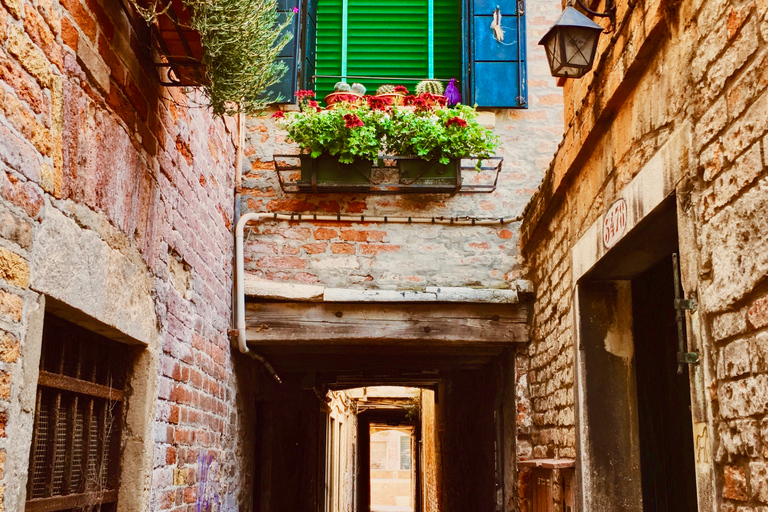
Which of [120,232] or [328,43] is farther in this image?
[328,43]

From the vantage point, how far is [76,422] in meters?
2.67

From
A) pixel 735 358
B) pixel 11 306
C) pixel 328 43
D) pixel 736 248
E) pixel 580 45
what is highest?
pixel 328 43

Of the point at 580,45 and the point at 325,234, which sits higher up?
the point at 580,45

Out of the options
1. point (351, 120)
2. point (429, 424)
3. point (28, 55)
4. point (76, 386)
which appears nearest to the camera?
point (28, 55)

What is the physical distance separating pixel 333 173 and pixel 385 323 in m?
A: 1.03

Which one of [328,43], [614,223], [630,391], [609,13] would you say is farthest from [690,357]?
[328,43]

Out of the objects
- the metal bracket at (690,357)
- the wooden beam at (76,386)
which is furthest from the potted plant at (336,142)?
the metal bracket at (690,357)

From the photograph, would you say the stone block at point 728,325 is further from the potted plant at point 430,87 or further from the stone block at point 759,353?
the potted plant at point 430,87

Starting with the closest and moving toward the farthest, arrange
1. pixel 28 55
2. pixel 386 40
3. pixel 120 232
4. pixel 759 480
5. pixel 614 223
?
pixel 759 480, pixel 28 55, pixel 120 232, pixel 614 223, pixel 386 40

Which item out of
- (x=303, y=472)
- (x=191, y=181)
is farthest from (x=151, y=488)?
(x=303, y=472)

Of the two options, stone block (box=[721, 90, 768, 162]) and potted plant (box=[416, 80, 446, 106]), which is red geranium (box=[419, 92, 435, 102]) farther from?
stone block (box=[721, 90, 768, 162])

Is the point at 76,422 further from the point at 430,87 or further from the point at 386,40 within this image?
the point at 386,40

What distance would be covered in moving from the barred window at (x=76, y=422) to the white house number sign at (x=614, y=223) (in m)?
1.99

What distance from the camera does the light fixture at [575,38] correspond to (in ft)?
10.0
